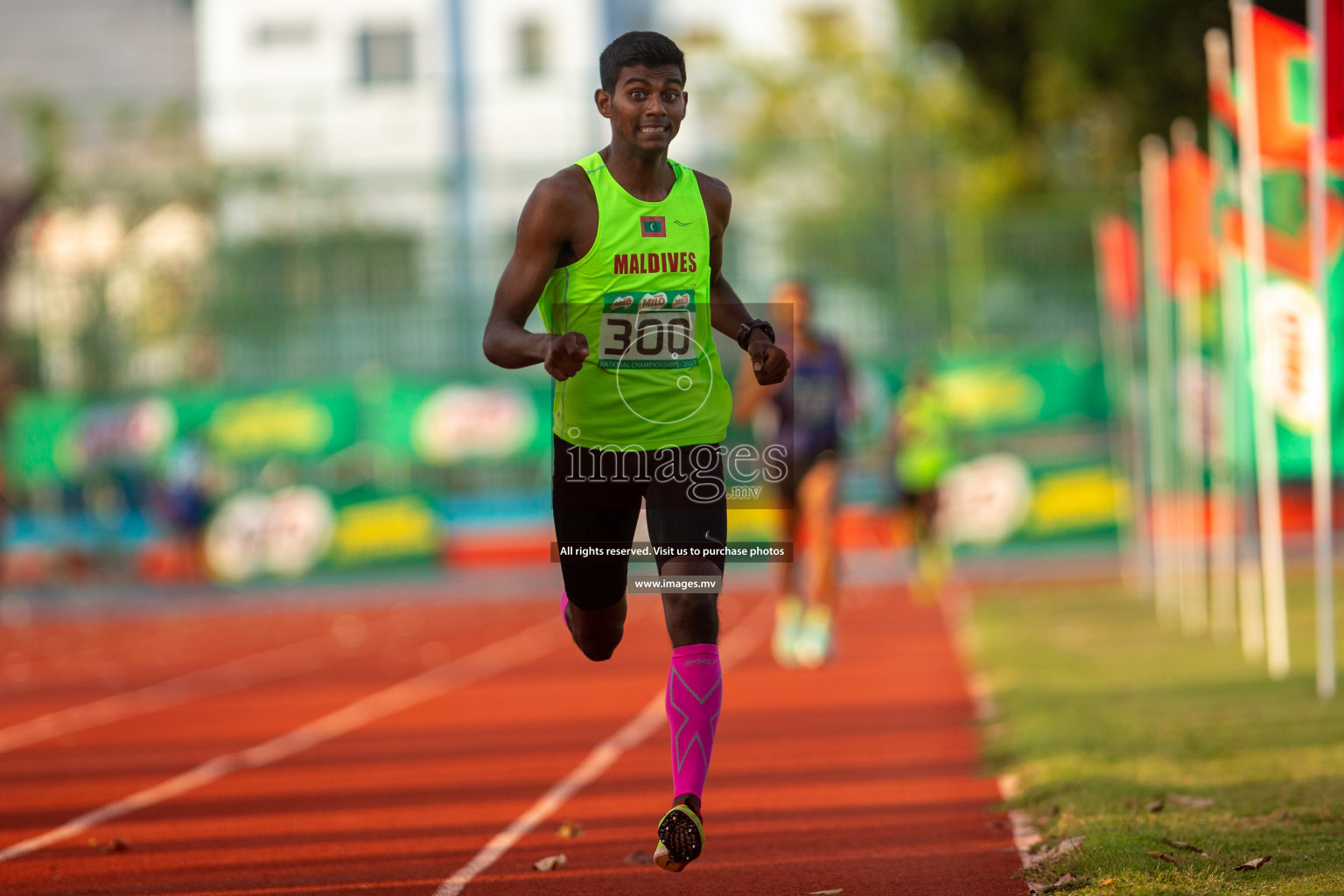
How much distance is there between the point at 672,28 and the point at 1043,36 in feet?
96.6

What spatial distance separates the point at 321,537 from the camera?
24656mm

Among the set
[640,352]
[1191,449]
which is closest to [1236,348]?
[1191,449]

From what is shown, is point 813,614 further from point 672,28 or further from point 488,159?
point 672,28

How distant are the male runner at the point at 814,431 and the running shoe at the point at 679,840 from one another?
636 cm

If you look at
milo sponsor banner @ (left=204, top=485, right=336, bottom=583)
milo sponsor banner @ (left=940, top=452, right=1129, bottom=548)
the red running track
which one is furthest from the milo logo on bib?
milo sponsor banner @ (left=204, top=485, right=336, bottom=583)

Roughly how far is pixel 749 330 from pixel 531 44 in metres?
44.4

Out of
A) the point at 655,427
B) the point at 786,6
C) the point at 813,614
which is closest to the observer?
the point at 655,427

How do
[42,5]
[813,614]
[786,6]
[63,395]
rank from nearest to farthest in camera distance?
[813,614] → [63,395] → [786,6] → [42,5]

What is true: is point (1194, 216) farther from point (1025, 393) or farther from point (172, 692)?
point (1025, 393)

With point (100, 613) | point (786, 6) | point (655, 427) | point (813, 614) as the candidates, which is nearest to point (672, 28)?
point (786, 6)

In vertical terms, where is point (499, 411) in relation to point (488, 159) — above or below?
below

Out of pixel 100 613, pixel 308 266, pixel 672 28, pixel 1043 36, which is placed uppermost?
pixel 672 28

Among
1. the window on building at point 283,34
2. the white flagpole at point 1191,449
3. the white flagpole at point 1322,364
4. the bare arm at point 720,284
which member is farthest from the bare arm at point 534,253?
the window on building at point 283,34

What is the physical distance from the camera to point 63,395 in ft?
88.6
